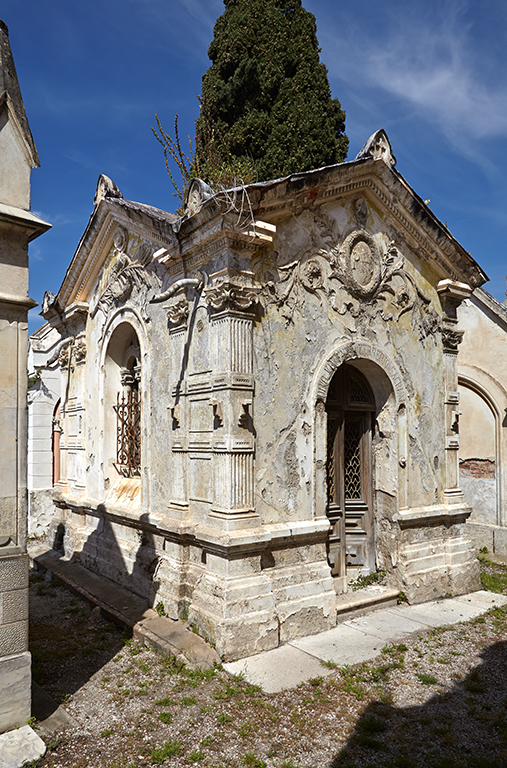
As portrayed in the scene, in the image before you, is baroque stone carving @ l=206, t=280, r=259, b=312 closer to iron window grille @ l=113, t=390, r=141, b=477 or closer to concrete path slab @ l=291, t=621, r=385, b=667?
iron window grille @ l=113, t=390, r=141, b=477

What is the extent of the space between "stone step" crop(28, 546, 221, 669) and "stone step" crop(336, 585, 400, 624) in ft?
5.90

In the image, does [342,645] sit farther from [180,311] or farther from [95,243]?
[95,243]

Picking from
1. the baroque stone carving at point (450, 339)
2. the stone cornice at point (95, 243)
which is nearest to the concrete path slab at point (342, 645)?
the baroque stone carving at point (450, 339)

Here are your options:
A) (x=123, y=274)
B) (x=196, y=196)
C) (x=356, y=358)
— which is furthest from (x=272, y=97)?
(x=356, y=358)

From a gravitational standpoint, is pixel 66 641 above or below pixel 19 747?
below

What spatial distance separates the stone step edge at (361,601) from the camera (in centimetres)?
637

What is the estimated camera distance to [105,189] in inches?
323

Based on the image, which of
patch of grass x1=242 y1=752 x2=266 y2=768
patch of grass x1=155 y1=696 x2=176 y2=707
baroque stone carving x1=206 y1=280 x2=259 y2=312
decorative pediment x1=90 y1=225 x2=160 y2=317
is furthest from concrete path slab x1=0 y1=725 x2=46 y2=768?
decorative pediment x1=90 y1=225 x2=160 y2=317

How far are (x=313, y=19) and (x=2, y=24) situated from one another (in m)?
11.5

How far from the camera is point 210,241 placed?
230 inches

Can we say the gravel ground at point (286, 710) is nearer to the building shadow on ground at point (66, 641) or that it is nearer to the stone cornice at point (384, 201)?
the building shadow on ground at point (66, 641)

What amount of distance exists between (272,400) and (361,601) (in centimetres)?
273

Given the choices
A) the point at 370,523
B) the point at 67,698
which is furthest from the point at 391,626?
the point at 67,698

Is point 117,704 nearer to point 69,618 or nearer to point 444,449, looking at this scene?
point 69,618
